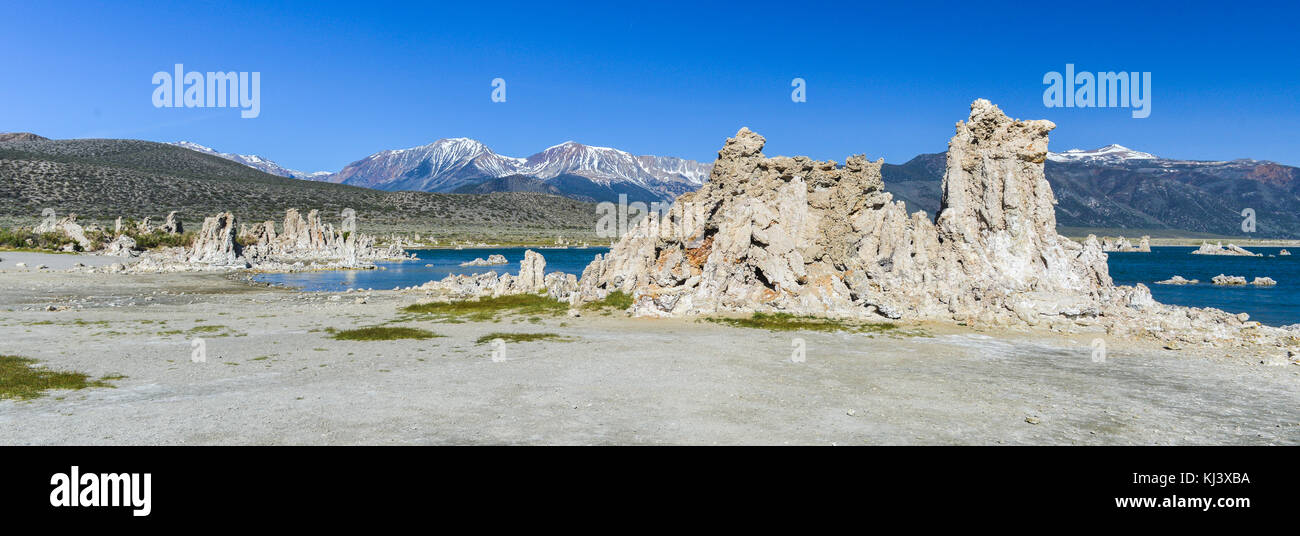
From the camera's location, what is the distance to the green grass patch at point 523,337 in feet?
86.2

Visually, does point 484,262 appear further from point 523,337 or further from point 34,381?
point 34,381

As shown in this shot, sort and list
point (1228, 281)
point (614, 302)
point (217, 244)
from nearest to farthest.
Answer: point (614, 302)
point (1228, 281)
point (217, 244)

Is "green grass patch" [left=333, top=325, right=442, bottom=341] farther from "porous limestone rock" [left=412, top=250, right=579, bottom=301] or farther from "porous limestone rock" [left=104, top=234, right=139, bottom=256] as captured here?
"porous limestone rock" [left=104, top=234, right=139, bottom=256]

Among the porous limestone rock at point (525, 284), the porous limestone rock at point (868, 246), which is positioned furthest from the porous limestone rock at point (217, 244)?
the porous limestone rock at point (868, 246)

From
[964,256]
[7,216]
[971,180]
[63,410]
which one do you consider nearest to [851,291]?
[964,256]

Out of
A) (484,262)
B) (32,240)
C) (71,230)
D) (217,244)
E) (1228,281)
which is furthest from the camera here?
(484,262)

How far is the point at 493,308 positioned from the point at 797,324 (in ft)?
57.8

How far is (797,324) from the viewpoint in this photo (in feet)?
97.9

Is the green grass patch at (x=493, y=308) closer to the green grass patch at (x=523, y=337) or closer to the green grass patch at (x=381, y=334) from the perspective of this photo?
the green grass patch at (x=381, y=334)

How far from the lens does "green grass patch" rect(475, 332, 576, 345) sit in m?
26.3

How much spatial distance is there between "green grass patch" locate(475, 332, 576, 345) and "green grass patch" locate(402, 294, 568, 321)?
6.13m

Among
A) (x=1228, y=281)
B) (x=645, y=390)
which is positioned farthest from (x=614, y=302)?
(x=1228, y=281)

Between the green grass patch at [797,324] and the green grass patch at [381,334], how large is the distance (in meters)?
13.2

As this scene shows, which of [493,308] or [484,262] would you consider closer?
[493,308]
